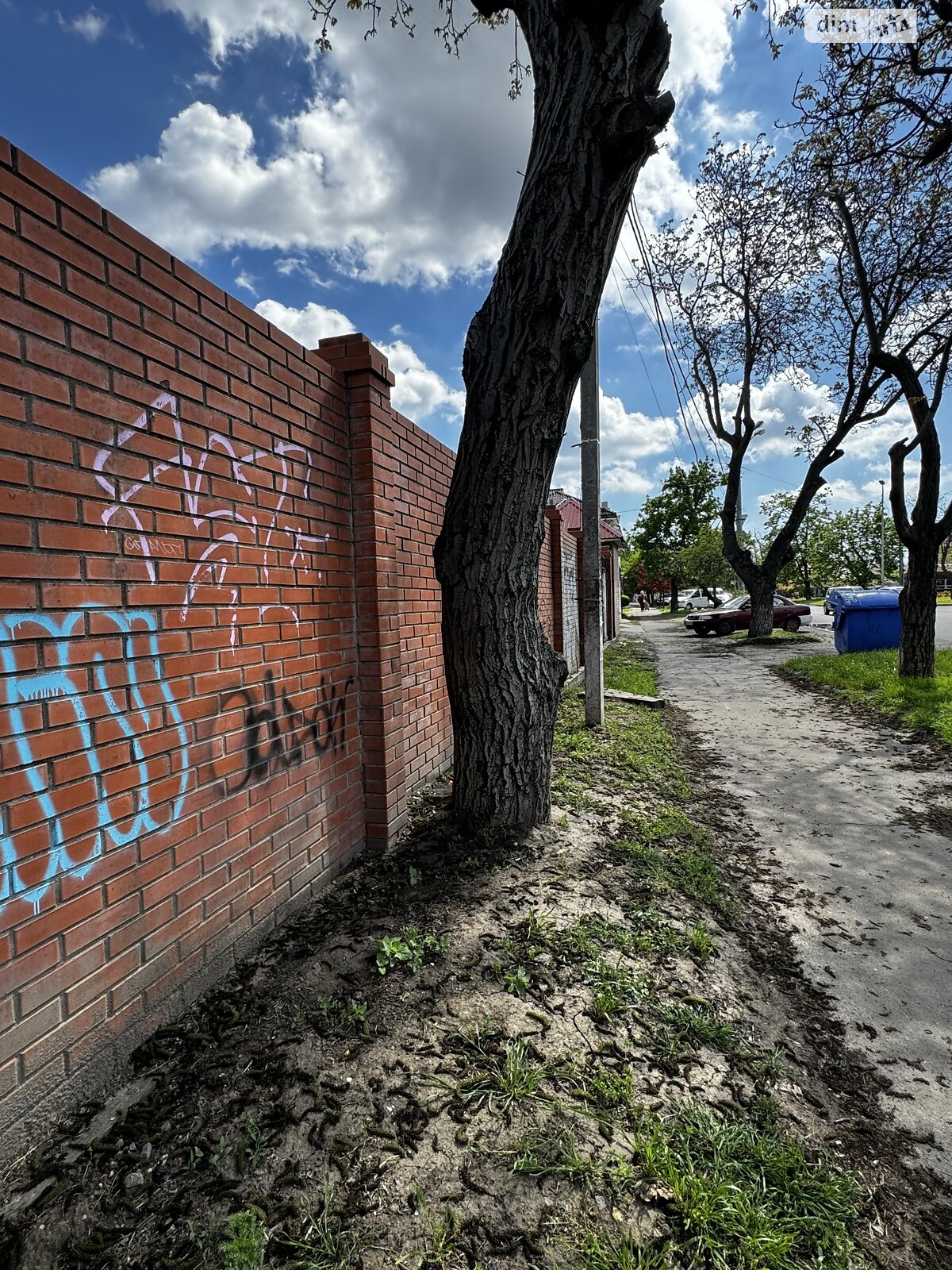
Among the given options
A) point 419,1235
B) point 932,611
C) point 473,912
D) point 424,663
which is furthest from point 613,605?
point 419,1235

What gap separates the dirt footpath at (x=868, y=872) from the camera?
2.24 meters

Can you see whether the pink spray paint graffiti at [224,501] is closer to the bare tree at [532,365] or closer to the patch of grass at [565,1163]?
the bare tree at [532,365]

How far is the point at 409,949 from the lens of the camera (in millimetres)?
2312

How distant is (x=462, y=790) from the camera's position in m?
3.36

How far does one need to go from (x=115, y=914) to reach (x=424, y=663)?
2.63 meters

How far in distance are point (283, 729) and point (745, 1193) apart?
83.9 inches

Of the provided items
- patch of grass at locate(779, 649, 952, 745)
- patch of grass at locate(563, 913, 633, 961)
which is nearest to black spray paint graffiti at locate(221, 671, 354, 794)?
patch of grass at locate(563, 913, 633, 961)

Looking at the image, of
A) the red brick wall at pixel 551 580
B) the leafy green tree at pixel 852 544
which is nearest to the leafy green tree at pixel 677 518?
the leafy green tree at pixel 852 544

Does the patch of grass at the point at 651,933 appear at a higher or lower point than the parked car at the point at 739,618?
lower

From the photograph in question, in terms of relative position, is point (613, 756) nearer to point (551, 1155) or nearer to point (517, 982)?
point (517, 982)

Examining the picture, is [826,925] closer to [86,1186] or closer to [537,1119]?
[537,1119]

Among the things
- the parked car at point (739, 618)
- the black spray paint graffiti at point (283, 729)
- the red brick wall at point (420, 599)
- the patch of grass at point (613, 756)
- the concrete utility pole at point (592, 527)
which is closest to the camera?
the black spray paint graffiti at point (283, 729)

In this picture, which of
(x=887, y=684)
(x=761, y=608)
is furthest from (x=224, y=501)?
(x=761, y=608)

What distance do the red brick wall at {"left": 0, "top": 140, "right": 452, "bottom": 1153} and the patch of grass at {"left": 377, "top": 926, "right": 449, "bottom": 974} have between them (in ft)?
1.84
